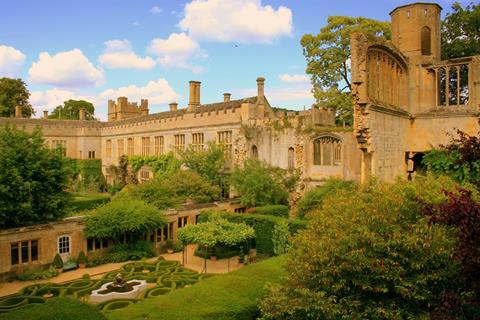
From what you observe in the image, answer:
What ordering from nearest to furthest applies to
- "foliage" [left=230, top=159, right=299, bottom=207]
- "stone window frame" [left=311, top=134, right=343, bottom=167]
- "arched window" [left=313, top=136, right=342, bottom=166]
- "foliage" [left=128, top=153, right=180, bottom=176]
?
"stone window frame" [left=311, top=134, right=343, bottom=167] < "arched window" [left=313, top=136, right=342, bottom=166] < "foliage" [left=230, top=159, right=299, bottom=207] < "foliage" [left=128, top=153, right=180, bottom=176]

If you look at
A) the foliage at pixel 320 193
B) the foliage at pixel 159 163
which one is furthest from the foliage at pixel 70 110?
the foliage at pixel 320 193

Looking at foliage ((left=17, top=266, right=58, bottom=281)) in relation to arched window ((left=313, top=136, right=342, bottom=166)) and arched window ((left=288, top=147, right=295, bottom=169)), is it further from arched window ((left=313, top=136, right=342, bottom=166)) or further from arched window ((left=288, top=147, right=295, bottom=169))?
arched window ((left=313, top=136, right=342, bottom=166))

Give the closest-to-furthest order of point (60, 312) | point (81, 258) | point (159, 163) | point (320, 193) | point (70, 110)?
1. point (60, 312)
2. point (81, 258)
3. point (320, 193)
4. point (159, 163)
5. point (70, 110)

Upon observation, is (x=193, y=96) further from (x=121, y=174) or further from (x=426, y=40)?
(x=426, y=40)

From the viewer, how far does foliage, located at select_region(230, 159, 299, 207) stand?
82.9 feet

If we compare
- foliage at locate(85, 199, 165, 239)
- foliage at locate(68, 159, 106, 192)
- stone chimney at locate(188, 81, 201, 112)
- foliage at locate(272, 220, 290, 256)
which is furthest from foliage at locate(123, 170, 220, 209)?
foliage at locate(68, 159, 106, 192)

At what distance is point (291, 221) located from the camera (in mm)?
20672

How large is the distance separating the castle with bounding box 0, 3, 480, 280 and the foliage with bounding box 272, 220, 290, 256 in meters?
4.39

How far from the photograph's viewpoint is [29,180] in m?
20.1

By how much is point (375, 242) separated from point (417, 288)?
1.15 m

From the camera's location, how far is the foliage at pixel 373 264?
814cm

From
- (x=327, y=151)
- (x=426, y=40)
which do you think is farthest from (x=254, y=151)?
(x=426, y=40)

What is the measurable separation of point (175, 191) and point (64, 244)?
25.7 feet

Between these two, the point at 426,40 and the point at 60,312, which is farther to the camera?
the point at 426,40
